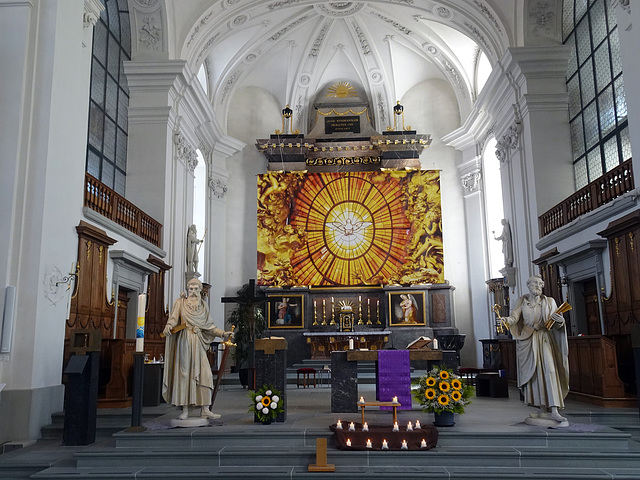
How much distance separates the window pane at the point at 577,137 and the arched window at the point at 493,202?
4.22m

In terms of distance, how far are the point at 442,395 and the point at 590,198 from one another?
588 centimetres

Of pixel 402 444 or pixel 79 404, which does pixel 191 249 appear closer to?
pixel 79 404

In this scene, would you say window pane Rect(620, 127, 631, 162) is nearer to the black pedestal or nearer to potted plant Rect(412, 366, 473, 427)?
potted plant Rect(412, 366, 473, 427)

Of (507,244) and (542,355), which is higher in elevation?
(507,244)

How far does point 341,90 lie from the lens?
21188 millimetres

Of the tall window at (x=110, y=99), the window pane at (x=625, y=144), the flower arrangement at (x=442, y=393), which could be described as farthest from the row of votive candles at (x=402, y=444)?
the tall window at (x=110, y=99)

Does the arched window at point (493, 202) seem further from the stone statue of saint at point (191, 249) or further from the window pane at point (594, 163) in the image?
the stone statue of saint at point (191, 249)

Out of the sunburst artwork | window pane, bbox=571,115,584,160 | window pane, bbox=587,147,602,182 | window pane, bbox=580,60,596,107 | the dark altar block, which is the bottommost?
the dark altar block

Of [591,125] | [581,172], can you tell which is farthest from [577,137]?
[581,172]

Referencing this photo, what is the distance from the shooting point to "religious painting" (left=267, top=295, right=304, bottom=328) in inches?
712

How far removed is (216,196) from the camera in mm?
19422

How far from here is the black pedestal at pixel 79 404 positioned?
738 cm

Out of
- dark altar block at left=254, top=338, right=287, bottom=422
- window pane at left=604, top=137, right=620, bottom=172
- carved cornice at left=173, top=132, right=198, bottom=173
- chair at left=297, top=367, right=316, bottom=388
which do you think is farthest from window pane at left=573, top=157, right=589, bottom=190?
carved cornice at left=173, top=132, right=198, bottom=173

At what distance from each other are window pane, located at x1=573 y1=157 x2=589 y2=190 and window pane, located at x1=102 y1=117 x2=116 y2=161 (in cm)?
1062
